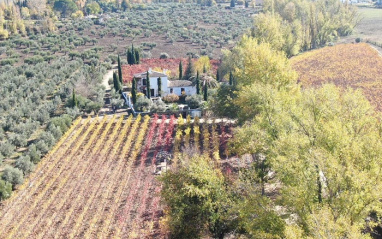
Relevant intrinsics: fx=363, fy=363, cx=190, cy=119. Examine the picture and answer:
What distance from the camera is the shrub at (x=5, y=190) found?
2596cm

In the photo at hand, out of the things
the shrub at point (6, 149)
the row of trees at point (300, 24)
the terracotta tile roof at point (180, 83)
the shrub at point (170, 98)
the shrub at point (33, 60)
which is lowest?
the shrub at point (170, 98)

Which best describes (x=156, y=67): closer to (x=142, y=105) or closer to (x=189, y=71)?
(x=189, y=71)

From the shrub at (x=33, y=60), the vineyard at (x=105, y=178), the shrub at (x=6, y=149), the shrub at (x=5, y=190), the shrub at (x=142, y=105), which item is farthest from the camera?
the shrub at (x=33, y=60)

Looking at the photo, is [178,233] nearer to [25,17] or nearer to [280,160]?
[280,160]

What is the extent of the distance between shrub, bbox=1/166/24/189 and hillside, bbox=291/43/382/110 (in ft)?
109

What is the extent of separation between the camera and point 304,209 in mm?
16922

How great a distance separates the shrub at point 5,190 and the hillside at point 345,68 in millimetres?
34347

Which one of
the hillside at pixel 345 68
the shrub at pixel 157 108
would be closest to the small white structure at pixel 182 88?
the shrub at pixel 157 108

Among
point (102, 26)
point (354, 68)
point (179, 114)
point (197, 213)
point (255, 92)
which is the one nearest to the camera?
point (197, 213)

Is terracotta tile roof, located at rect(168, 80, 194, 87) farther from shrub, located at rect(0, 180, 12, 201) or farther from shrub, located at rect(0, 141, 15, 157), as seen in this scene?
Result: shrub, located at rect(0, 180, 12, 201)

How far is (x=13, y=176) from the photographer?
27.7 metres

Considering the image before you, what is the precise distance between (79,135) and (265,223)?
82.9ft

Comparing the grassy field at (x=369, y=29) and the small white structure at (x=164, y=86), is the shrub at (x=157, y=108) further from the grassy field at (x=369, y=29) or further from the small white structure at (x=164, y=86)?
the grassy field at (x=369, y=29)

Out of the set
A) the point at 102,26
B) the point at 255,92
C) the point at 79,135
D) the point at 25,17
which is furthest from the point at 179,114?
the point at 25,17
